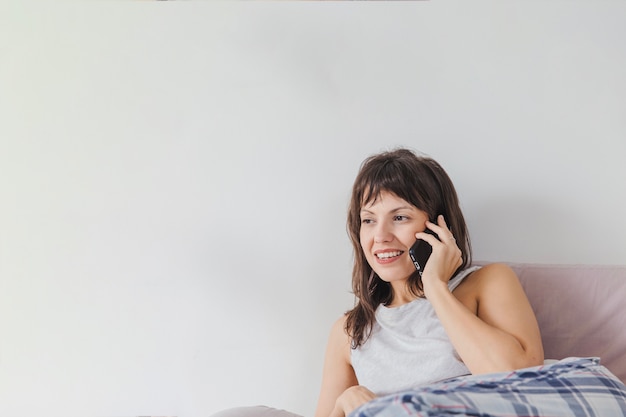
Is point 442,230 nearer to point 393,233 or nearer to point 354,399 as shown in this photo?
point 393,233

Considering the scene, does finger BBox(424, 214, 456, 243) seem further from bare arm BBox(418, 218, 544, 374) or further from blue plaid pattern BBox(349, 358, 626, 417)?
blue plaid pattern BBox(349, 358, 626, 417)

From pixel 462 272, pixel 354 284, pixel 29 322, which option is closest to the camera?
pixel 462 272

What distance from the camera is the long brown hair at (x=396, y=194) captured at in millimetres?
1627

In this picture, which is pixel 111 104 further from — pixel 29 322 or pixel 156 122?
pixel 29 322

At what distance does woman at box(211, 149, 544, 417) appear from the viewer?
1438mm

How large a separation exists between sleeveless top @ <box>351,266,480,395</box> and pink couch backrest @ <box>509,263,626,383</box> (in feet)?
0.61

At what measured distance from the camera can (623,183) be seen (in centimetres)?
176

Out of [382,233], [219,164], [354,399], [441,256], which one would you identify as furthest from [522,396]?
[219,164]

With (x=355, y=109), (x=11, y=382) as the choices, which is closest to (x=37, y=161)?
(x=11, y=382)

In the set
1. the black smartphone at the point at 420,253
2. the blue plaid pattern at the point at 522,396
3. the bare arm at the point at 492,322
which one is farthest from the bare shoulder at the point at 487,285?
the blue plaid pattern at the point at 522,396

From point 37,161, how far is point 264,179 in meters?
0.67

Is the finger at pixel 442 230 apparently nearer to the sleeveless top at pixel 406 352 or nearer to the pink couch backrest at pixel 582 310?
the sleeveless top at pixel 406 352

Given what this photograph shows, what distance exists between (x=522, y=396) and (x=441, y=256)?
0.45 metres

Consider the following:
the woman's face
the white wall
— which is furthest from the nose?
the white wall
